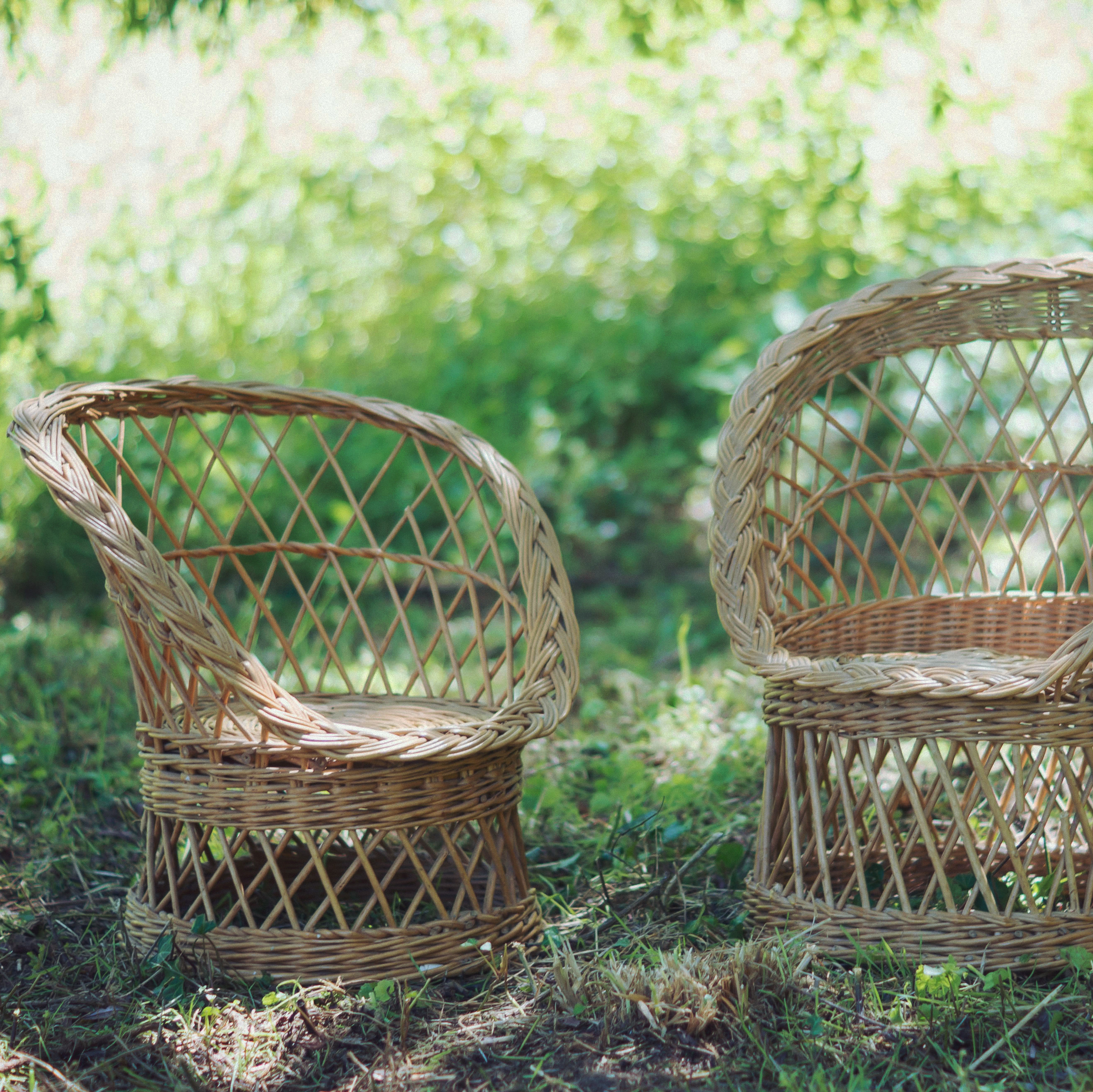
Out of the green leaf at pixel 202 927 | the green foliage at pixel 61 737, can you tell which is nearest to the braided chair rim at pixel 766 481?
the green leaf at pixel 202 927

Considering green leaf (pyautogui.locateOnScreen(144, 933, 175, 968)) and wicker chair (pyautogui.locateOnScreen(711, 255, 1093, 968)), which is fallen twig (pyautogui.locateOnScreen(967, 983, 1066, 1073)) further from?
green leaf (pyautogui.locateOnScreen(144, 933, 175, 968))

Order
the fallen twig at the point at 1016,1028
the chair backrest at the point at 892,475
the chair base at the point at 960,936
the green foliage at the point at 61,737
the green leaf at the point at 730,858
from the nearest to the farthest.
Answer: the fallen twig at the point at 1016,1028, the chair base at the point at 960,936, the chair backrest at the point at 892,475, the green leaf at the point at 730,858, the green foliage at the point at 61,737

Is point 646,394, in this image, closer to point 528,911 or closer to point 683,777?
point 683,777

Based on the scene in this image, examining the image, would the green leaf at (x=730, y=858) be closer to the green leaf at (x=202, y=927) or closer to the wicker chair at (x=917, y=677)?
the wicker chair at (x=917, y=677)

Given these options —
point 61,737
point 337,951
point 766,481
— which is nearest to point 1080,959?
point 766,481

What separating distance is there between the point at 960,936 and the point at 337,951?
2.95ft

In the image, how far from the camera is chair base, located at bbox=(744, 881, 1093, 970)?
1.49m

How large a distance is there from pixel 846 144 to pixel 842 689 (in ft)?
13.3

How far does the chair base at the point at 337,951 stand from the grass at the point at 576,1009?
2cm

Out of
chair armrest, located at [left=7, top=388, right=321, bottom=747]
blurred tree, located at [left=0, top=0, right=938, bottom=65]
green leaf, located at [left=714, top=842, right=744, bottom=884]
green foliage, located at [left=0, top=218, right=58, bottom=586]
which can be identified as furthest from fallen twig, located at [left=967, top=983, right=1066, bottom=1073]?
blurred tree, located at [left=0, top=0, right=938, bottom=65]

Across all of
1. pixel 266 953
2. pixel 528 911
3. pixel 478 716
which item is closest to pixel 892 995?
pixel 528 911

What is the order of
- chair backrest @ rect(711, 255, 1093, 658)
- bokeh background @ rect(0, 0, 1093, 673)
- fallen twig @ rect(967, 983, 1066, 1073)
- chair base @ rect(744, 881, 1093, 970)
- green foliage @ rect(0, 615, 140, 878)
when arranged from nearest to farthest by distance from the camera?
fallen twig @ rect(967, 983, 1066, 1073) < chair base @ rect(744, 881, 1093, 970) < chair backrest @ rect(711, 255, 1093, 658) < green foliage @ rect(0, 615, 140, 878) < bokeh background @ rect(0, 0, 1093, 673)

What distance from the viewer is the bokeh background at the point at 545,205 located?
4043 millimetres

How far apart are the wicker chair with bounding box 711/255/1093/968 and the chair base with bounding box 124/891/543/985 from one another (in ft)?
1.54
